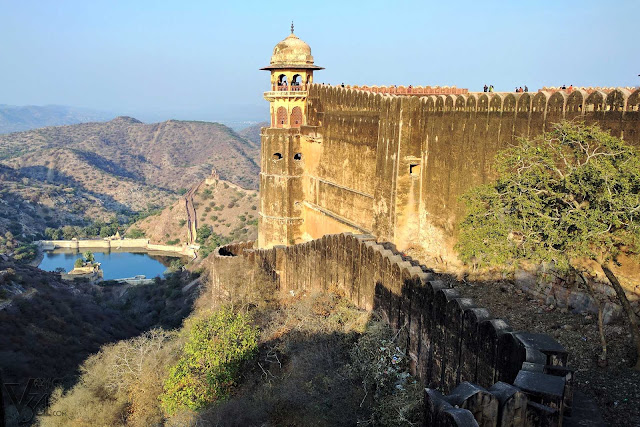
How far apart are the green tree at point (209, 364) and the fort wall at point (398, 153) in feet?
14.3

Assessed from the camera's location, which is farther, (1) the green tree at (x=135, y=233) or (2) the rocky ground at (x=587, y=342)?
(1) the green tree at (x=135, y=233)

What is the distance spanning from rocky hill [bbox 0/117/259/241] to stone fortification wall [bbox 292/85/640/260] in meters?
54.3

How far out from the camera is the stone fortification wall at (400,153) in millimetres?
9945

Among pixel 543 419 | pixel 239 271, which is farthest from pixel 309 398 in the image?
pixel 239 271

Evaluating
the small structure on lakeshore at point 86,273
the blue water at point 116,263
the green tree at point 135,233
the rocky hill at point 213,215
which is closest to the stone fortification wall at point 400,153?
the rocky hill at point 213,215

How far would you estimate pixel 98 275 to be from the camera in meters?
53.2

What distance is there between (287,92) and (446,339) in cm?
1311

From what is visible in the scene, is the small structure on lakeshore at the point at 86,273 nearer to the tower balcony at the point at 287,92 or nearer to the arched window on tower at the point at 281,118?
the arched window on tower at the point at 281,118

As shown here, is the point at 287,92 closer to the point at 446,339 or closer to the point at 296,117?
the point at 296,117

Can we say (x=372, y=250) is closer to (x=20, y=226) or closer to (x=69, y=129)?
(x=20, y=226)

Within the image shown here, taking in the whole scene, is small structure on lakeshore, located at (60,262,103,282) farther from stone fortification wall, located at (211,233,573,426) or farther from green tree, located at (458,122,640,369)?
green tree, located at (458,122,640,369)

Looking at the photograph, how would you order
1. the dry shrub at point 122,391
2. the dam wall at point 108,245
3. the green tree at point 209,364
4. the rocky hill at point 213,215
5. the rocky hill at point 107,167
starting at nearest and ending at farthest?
the green tree at point 209,364 < the dry shrub at point 122,391 < the rocky hill at point 213,215 < the dam wall at point 108,245 < the rocky hill at point 107,167

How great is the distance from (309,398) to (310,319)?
9.61 feet

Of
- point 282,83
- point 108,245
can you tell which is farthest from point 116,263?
point 282,83
